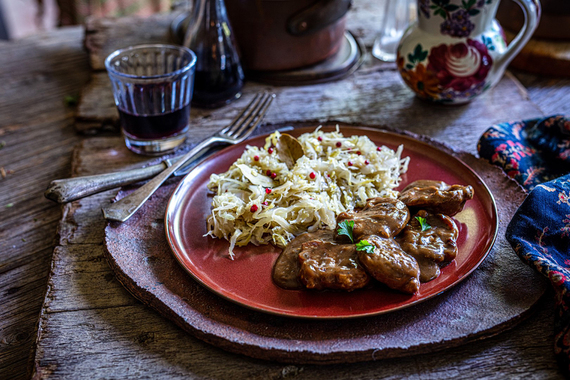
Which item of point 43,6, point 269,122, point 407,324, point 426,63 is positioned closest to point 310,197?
point 407,324

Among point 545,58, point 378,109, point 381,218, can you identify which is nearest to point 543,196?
point 381,218

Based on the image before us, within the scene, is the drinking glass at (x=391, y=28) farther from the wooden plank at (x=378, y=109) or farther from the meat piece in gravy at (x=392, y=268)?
the meat piece in gravy at (x=392, y=268)

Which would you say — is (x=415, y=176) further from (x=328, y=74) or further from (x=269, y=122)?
(x=328, y=74)

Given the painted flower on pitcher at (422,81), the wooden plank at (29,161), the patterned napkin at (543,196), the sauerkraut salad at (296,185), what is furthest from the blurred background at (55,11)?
the patterned napkin at (543,196)

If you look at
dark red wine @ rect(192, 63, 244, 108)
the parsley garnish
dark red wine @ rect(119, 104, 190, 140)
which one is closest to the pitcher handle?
dark red wine @ rect(192, 63, 244, 108)

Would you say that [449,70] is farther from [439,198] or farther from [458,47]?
[439,198]
